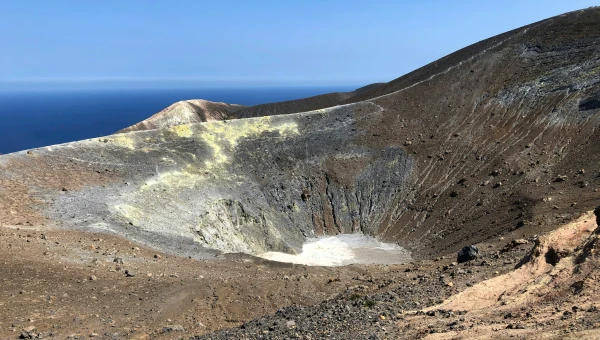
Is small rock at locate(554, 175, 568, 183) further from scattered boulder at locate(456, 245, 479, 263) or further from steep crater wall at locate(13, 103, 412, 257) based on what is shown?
scattered boulder at locate(456, 245, 479, 263)

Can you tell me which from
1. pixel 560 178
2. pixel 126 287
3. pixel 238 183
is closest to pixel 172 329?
pixel 126 287

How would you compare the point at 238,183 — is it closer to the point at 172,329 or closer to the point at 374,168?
the point at 374,168

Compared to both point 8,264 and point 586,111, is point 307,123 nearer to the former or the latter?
point 586,111

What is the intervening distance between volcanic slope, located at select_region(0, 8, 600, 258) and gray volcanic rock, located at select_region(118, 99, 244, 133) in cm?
3534

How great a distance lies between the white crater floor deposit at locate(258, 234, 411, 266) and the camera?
28.4 meters

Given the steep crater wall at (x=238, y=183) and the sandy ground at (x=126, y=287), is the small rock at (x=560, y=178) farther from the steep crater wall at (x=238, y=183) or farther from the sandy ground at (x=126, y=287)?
the sandy ground at (x=126, y=287)

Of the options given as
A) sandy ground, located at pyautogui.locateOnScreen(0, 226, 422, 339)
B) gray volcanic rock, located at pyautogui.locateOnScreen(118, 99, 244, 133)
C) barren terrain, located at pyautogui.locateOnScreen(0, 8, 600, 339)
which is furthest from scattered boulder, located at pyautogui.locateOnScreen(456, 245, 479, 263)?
gray volcanic rock, located at pyautogui.locateOnScreen(118, 99, 244, 133)

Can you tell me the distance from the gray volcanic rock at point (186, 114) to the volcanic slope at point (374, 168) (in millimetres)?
35337

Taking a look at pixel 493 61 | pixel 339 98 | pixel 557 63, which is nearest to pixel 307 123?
pixel 493 61

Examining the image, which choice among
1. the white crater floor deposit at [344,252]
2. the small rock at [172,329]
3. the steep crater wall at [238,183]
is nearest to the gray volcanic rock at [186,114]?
the steep crater wall at [238,183]

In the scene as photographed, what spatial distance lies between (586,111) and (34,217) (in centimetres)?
3762

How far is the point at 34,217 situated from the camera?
73.6 ft

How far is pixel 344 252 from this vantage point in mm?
30453

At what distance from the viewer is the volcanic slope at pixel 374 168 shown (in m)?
25.8
